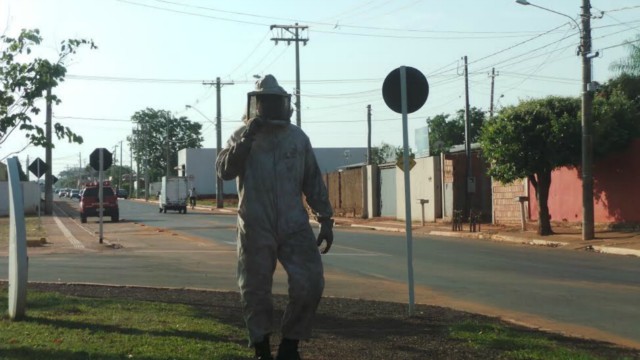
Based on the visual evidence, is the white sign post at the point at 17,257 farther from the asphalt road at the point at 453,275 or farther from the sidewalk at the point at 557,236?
the sidewalk at the point at 557,236

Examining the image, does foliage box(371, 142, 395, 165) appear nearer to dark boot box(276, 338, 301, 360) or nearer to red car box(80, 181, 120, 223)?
red car box(80, 181, 120, 223)

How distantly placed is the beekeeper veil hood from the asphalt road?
14.9 feet

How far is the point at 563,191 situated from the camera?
92.4ft

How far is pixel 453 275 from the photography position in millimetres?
14695

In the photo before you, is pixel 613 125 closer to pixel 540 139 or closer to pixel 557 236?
pixel 540 139

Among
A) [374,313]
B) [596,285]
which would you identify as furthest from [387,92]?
[596,285]

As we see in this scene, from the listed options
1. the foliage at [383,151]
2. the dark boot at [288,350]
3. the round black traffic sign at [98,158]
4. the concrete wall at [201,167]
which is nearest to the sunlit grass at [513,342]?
the dark boot at [288,350]

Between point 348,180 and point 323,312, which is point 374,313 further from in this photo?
point 348,180

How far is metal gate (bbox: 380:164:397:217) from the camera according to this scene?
41.4 metres

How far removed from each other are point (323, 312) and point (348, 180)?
125ft

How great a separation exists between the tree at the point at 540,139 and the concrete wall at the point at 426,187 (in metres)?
10.9

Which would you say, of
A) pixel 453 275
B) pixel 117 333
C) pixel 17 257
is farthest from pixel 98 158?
pixel 117 333

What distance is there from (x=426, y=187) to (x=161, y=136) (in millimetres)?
101952

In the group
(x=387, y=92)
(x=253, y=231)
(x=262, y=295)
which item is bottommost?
(x=262, y=295)
